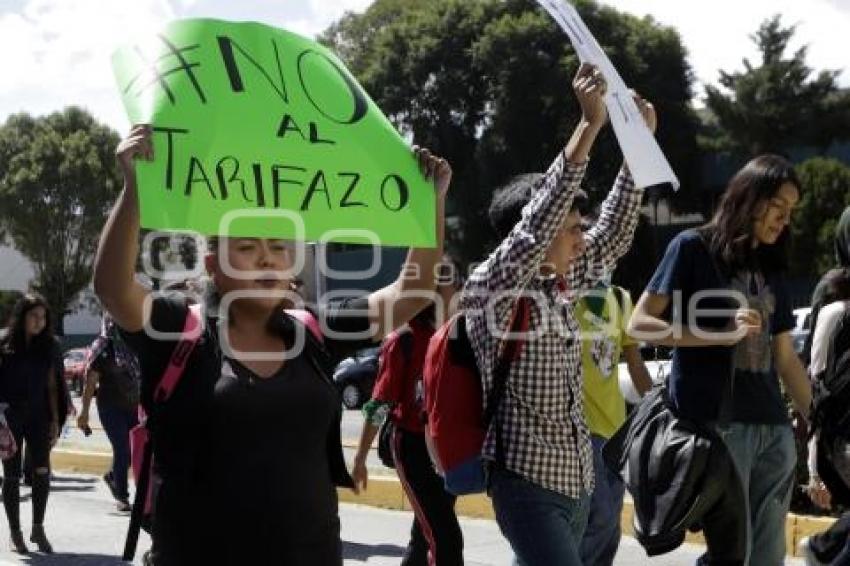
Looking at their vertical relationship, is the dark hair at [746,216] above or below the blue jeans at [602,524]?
above

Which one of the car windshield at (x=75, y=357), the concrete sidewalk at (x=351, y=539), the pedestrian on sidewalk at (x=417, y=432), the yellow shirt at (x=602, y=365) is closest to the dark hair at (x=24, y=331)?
the concrete sidewalk at (x=351, y=539)

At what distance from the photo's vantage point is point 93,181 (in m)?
43.8

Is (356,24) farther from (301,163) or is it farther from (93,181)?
(301,163)

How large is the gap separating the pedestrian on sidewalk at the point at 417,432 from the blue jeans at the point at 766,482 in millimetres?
1347

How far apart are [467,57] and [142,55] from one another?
35653 mm

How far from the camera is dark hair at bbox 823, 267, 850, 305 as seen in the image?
16.6ft

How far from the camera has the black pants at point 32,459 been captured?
27.2 ft

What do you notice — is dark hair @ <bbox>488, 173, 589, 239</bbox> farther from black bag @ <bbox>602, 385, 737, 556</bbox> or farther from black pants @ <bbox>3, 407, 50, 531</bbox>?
black pants @ <bbox>3, 407, 50, 531</bbox>

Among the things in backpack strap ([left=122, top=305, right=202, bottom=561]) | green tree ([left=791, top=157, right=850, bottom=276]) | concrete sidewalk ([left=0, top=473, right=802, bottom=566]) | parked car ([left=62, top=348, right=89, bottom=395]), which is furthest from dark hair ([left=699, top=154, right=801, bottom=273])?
parked car ([left=62, top=348, right=89, bottom=395])

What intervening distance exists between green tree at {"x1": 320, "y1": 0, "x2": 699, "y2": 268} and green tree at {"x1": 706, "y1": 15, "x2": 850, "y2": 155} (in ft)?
19.5

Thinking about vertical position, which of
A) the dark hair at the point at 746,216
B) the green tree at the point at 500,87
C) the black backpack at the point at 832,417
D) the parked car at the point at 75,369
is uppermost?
the green tree at the point at 500,87

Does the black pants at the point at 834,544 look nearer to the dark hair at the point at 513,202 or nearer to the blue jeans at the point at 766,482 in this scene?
the blue jeans at the point at 766,482

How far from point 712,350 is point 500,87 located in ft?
106

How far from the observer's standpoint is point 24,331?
8.55m
